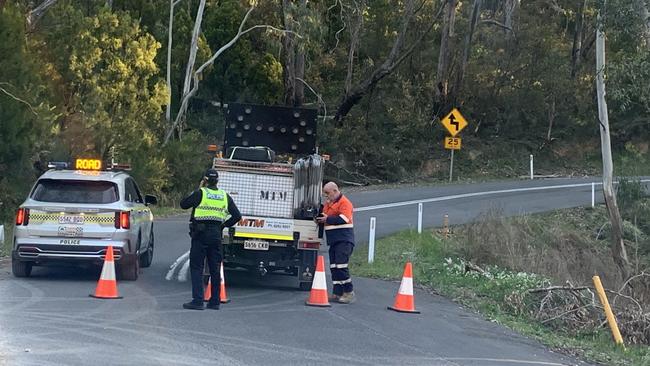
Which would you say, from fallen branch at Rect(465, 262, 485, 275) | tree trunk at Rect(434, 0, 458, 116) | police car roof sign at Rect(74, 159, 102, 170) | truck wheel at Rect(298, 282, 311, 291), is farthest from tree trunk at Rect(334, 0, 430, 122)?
police car roof sign at Rect(74, 159, 102, 170)

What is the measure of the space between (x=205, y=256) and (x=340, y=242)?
2.29m

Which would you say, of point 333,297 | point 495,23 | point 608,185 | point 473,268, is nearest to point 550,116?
point 495,23

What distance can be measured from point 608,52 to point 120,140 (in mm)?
20756

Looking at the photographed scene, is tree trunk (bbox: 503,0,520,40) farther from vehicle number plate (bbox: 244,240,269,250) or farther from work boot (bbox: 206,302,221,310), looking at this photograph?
work boot (bbox: 206,302,221,310)

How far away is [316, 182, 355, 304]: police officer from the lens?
1465 cm

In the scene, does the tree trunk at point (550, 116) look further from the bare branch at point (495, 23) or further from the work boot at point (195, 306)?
the work boot at point (195, 306)

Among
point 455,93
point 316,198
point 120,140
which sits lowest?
point 316,198

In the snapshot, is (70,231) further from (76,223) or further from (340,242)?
(340,242)

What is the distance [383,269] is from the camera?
19.7 metres

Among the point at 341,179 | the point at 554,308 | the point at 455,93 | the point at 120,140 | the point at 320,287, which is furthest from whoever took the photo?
the point at 455,93

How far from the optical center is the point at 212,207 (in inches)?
521

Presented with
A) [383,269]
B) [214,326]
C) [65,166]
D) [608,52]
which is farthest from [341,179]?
[214,326]

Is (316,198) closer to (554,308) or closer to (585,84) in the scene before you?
(554,308)

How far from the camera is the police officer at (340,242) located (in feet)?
48.1
